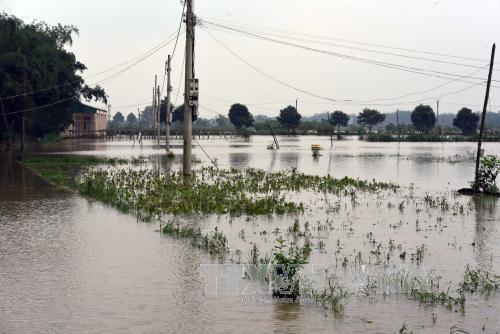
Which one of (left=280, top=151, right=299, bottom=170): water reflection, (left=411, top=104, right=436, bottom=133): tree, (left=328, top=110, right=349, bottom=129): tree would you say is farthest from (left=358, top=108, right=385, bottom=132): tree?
(left=280, top=151, right=299, bottom=170): water reflection

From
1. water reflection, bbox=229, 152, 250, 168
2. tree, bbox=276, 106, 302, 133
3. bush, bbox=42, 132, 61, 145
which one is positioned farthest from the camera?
tree, bbox=276, 106, 302, 133

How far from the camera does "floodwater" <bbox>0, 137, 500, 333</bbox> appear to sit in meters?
7.03

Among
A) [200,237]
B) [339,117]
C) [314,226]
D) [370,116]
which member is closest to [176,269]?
[200,237]

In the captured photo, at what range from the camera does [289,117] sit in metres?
140

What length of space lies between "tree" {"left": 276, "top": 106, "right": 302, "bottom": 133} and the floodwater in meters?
123

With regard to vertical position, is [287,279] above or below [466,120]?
below

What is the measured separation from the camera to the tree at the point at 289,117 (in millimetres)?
140375

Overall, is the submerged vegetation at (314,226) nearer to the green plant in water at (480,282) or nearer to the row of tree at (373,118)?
the green plant in water at (480,282)

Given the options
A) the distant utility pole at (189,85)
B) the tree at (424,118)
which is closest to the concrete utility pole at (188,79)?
the distant utility pole at (189,85)

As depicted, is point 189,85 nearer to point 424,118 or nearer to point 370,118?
point 424,118

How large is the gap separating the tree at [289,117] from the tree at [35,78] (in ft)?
282

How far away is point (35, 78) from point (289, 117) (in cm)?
9818

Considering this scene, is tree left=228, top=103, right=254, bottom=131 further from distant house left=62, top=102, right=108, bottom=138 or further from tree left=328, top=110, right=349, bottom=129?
distant house left=62, top=102, right=108, bottom=138

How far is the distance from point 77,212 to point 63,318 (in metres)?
9.21
